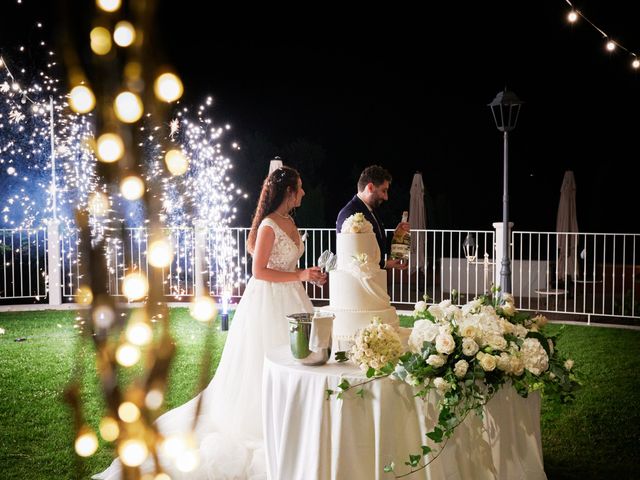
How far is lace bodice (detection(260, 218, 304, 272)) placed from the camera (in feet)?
14.2

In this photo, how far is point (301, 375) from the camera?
3.10 metres

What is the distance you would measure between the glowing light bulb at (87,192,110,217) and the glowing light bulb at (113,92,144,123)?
13cm

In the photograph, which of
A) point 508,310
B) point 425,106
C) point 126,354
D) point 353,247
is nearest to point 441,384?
point 508,310

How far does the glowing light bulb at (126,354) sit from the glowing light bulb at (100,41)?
0.43 m

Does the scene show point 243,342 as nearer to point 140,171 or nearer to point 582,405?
point 582,405

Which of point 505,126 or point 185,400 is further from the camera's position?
point 505,126

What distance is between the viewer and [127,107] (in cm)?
90

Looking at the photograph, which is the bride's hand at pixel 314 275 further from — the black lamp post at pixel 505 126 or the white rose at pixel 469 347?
the black lamp post at pixel 505 126

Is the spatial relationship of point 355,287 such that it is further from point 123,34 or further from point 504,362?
point 123,34

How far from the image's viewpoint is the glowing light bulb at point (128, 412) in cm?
91

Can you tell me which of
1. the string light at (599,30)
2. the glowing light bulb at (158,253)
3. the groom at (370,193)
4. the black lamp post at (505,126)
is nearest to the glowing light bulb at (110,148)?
the glowing light bulb at (158,253)

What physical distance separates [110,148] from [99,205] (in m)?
0.18

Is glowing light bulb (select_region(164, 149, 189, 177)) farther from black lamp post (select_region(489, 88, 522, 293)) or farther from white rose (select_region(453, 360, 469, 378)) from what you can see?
black lamp post (select_region(489, 88, 522, 293))

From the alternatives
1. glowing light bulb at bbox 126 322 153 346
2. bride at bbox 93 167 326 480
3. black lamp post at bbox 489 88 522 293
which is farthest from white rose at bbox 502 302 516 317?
black lamp post at bbox 489 88 522 293
